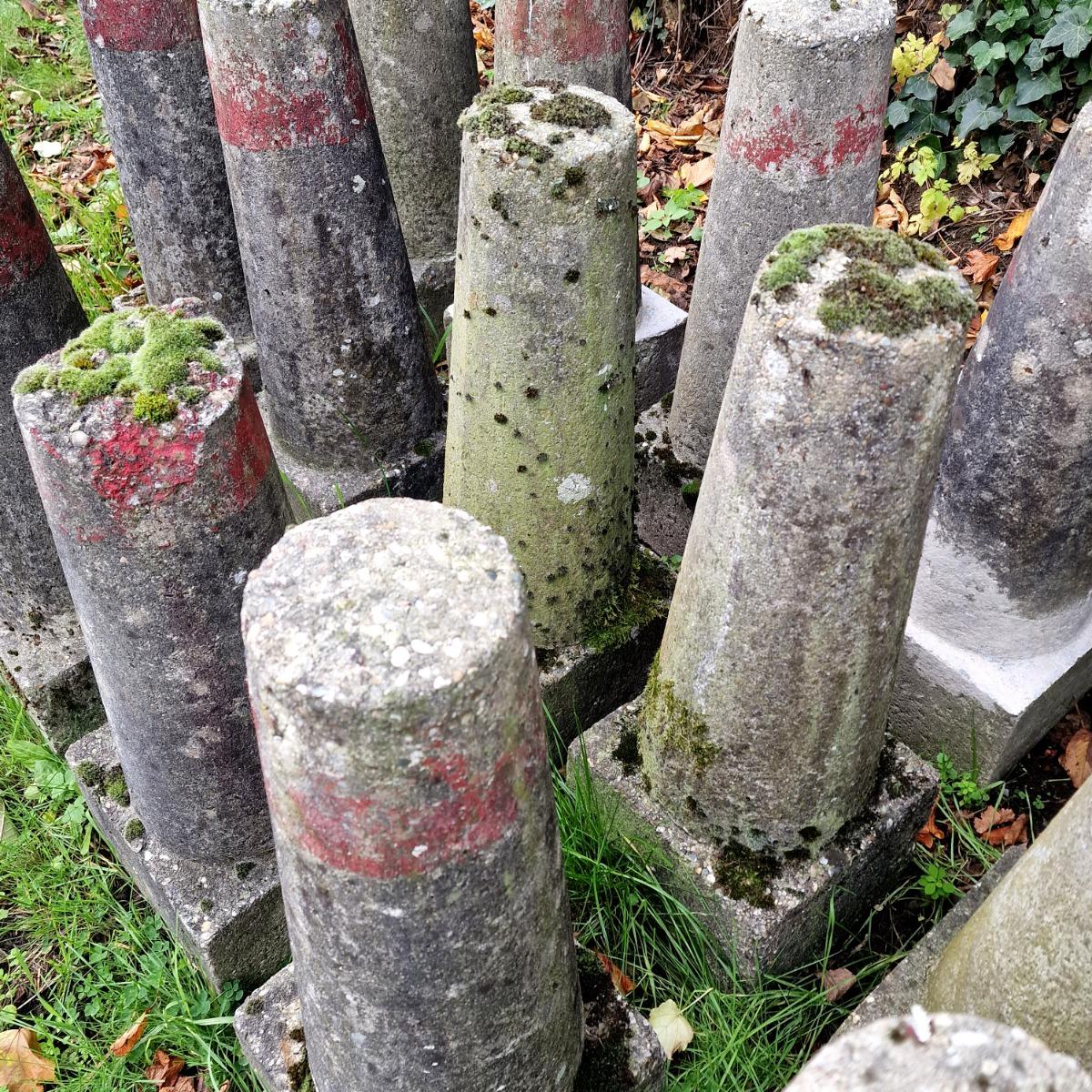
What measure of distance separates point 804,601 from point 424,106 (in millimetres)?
3052

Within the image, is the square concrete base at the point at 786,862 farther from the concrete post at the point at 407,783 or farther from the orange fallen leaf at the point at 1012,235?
the orange fallen leaf at the point at 1012,235

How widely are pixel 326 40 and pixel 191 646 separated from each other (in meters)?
1.57

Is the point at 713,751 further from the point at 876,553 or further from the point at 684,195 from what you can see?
the point at 684,195

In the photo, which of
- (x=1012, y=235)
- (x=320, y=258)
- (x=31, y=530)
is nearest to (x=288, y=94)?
(x=320, y=258)

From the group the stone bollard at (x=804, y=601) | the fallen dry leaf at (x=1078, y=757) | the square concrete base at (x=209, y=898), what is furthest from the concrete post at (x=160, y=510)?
the fallen dry leaf at (x=1078, y=757)

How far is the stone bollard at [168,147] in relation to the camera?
10.6 ft

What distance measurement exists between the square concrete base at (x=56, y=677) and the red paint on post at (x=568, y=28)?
2.34 metres

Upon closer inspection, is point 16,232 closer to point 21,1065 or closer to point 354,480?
point 354,480

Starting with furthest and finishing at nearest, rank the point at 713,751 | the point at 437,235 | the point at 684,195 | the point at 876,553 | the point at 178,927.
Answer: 1. the point at 684,195
2. the point at 437,235
3. the point at 178,927
4. the point at 713,751
5. the point at 876,553

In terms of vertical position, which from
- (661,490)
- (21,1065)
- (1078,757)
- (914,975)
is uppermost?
(661,490)

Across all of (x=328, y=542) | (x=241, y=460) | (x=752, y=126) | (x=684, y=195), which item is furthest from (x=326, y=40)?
(x=684, y=195)

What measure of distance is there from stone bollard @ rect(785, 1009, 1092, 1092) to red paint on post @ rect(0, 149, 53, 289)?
2.62 metres

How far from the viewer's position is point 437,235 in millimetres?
4516

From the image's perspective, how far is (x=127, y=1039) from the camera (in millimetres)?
2785
